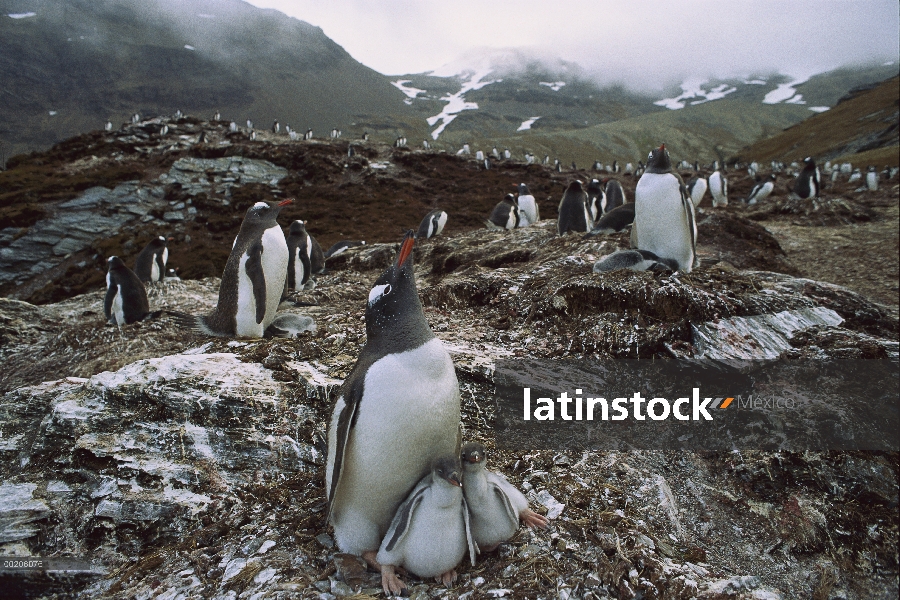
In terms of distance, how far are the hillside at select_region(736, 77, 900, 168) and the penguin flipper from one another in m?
48.5

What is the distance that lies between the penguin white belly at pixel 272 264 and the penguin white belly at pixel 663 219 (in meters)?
4.47

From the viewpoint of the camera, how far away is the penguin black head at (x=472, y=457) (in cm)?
268

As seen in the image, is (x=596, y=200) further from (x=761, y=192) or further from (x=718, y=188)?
(x=761, y=192)

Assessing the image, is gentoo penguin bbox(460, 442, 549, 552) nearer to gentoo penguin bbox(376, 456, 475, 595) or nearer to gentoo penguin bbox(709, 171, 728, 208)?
gentoo penguin bbox(376, 456, 475, 595)

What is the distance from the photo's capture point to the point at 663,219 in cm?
627

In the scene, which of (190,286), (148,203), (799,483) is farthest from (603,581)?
(148,203)

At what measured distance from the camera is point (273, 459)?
3771 mm

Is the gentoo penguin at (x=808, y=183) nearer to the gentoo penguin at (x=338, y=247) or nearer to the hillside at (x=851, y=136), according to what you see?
the gentoo penguin at (x=338, y=247)

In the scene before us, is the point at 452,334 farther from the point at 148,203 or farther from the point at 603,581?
the point at 148,203

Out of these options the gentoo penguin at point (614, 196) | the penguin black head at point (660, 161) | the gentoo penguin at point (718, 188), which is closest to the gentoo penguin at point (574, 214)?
the gentoo penguin at point (614, 196)

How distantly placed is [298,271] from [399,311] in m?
7.32

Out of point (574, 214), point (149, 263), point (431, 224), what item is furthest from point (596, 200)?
point (149, 263)

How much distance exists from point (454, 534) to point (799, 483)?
2.81 metres

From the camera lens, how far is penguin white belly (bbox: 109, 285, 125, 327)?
8.16 meters
